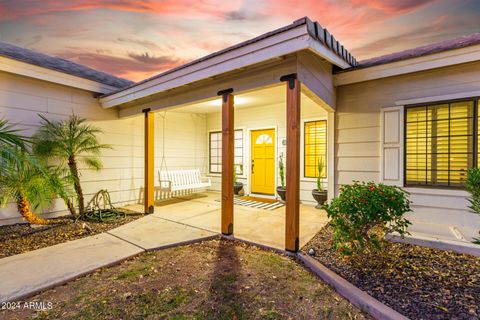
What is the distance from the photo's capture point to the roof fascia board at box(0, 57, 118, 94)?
12.5ft

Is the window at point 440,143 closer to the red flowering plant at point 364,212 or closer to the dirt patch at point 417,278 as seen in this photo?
the dirt patch at point 417,278

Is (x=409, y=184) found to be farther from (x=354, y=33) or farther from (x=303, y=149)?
(x=354, y=33)

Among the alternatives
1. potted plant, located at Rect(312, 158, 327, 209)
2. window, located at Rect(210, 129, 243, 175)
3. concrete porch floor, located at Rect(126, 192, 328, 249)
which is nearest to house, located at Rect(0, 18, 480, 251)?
potted plant, located at Rect(312, 158, 327, 209)

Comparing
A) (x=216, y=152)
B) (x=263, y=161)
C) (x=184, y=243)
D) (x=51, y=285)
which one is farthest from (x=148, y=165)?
(x=263, y=161)

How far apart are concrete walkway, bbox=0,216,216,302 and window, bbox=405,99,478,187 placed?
3.72 m

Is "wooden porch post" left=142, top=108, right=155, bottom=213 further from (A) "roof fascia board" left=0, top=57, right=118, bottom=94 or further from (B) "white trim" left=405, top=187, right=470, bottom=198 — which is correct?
(B) "white trim" left=405, top=187, right=470, bottom=198

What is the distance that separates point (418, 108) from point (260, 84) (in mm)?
2757

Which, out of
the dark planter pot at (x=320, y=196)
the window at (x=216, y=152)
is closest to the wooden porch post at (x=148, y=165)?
the window at (x=216, y=152)

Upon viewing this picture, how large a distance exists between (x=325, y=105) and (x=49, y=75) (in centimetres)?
526

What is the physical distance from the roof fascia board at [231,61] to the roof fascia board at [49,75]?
2.70 feet

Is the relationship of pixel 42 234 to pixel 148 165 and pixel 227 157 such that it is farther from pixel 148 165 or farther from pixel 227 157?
pixel 227 157

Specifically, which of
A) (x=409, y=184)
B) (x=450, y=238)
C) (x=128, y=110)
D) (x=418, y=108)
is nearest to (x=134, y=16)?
(x=128, y=110)

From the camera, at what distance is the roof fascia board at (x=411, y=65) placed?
3.06 m

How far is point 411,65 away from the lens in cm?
343
